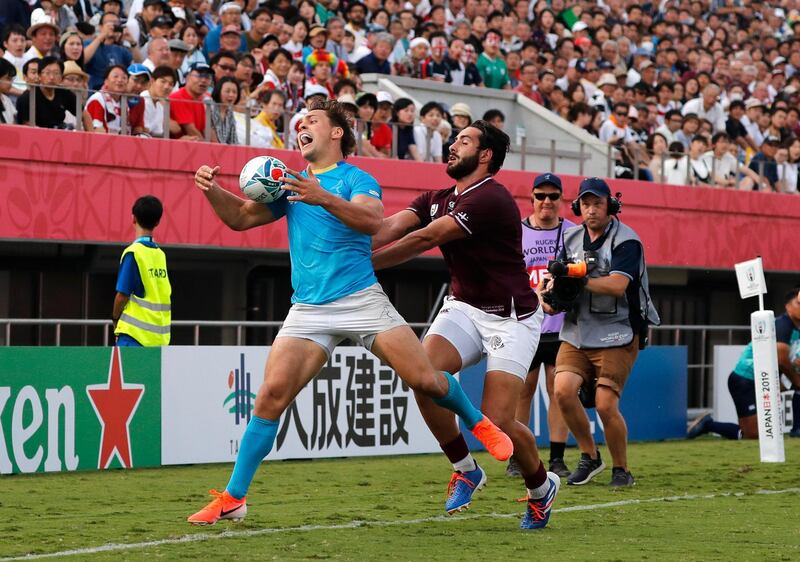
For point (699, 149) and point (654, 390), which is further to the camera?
point (699, 149)

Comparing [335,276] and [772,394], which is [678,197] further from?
[335,276]

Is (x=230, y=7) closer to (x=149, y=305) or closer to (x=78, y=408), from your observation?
(x=149, y=305)

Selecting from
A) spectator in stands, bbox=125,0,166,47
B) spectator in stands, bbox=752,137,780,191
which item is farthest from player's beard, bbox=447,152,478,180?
spectator in stands, bbox=752,137,780,191

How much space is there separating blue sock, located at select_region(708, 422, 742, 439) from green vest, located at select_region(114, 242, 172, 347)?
22.4 feet

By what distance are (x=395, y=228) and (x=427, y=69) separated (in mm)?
12864

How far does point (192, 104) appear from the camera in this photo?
50.2 ft

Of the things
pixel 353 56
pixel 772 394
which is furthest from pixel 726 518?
pixel 353 56

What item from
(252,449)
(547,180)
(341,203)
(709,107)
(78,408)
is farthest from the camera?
(709,107)

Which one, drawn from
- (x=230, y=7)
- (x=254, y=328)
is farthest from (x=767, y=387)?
(x=230, y=7)

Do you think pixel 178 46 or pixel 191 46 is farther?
pixel 191 46

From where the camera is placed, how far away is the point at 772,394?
1305 centimetres

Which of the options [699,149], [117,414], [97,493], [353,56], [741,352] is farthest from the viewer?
[699,149]

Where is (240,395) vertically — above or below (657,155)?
below

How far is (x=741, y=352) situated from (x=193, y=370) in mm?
7421
